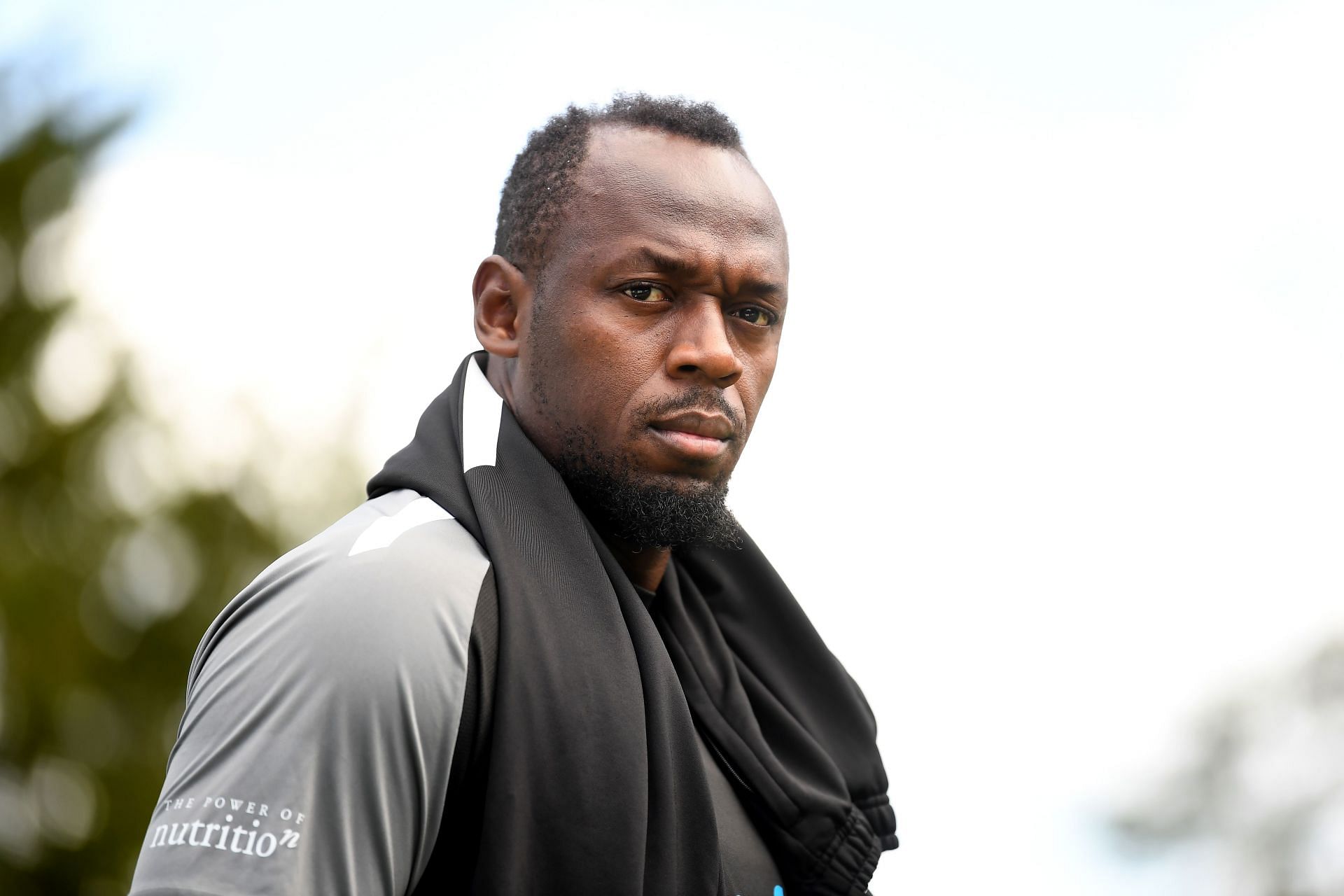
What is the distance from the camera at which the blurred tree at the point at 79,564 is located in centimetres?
1063

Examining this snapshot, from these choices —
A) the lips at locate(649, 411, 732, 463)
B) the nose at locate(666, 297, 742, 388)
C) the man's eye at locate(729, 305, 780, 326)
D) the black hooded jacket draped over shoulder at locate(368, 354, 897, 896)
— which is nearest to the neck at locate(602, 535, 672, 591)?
the black hooded jacket draped over shoulder at locate(368, 354, 897, 896)

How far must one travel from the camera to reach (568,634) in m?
2.37

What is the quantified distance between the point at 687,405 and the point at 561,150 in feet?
2.13

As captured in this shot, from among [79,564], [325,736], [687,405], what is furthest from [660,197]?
[79,564]

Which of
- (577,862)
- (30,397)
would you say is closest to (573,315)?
(577,862)

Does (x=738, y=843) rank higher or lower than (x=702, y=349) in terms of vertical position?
lower

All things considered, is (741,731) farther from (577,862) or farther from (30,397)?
(30,397)

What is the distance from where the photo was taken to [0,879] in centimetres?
1046

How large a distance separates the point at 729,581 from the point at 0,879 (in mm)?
9111

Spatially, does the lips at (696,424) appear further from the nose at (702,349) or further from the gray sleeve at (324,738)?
the gray sleeve at (324,738)

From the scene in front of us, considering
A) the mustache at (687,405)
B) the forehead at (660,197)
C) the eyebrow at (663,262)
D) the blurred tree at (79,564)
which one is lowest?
the blurred tree at (79,564)

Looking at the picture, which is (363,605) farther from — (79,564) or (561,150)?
(79,564)

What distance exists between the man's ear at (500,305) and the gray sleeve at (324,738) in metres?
0.80

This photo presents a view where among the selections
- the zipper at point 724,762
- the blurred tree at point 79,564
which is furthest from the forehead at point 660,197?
the blurred tree at point 79,564
